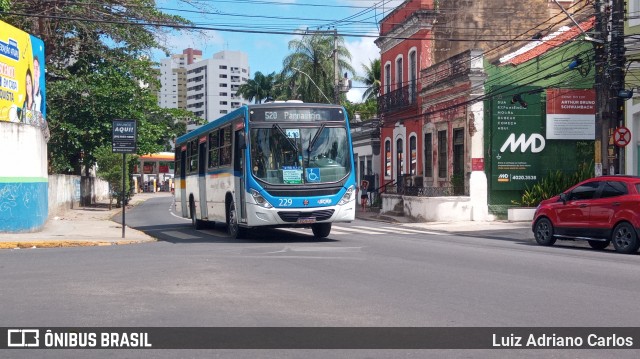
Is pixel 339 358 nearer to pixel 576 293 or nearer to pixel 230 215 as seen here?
pixel 576 293

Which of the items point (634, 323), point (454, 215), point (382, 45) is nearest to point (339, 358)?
point (634, 323)

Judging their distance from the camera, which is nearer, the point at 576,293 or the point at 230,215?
the point at 576,293

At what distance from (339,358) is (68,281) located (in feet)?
19.8

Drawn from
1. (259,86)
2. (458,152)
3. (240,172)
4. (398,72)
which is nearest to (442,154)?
(458,152)

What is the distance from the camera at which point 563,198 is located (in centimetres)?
1853

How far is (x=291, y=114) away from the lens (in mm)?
17906

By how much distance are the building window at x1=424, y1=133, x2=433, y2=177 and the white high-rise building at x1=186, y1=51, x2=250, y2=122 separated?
→ 126 m

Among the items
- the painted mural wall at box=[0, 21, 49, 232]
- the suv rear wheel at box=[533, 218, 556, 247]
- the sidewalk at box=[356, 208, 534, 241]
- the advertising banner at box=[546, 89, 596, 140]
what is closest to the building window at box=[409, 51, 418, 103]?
the sidewalk at box=[356, 208, 534, 241]

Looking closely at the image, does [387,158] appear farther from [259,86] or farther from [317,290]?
[259,86]

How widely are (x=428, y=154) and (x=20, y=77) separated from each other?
19896mm

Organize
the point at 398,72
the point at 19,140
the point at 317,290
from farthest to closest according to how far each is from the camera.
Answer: the point at 398,72 < the point at 19,140 < the point at 317,290

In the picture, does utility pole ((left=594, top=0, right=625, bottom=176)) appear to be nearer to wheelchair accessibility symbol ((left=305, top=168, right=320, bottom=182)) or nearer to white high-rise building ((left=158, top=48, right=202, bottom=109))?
wheelchair accessibility symbol ((left=305, top=168, right=320, bottom=182))

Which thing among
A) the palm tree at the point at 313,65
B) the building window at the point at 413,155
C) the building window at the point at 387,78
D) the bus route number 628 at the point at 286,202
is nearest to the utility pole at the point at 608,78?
the bus route number 628 at the point at 286,202

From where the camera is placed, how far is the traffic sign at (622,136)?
1961 cm
